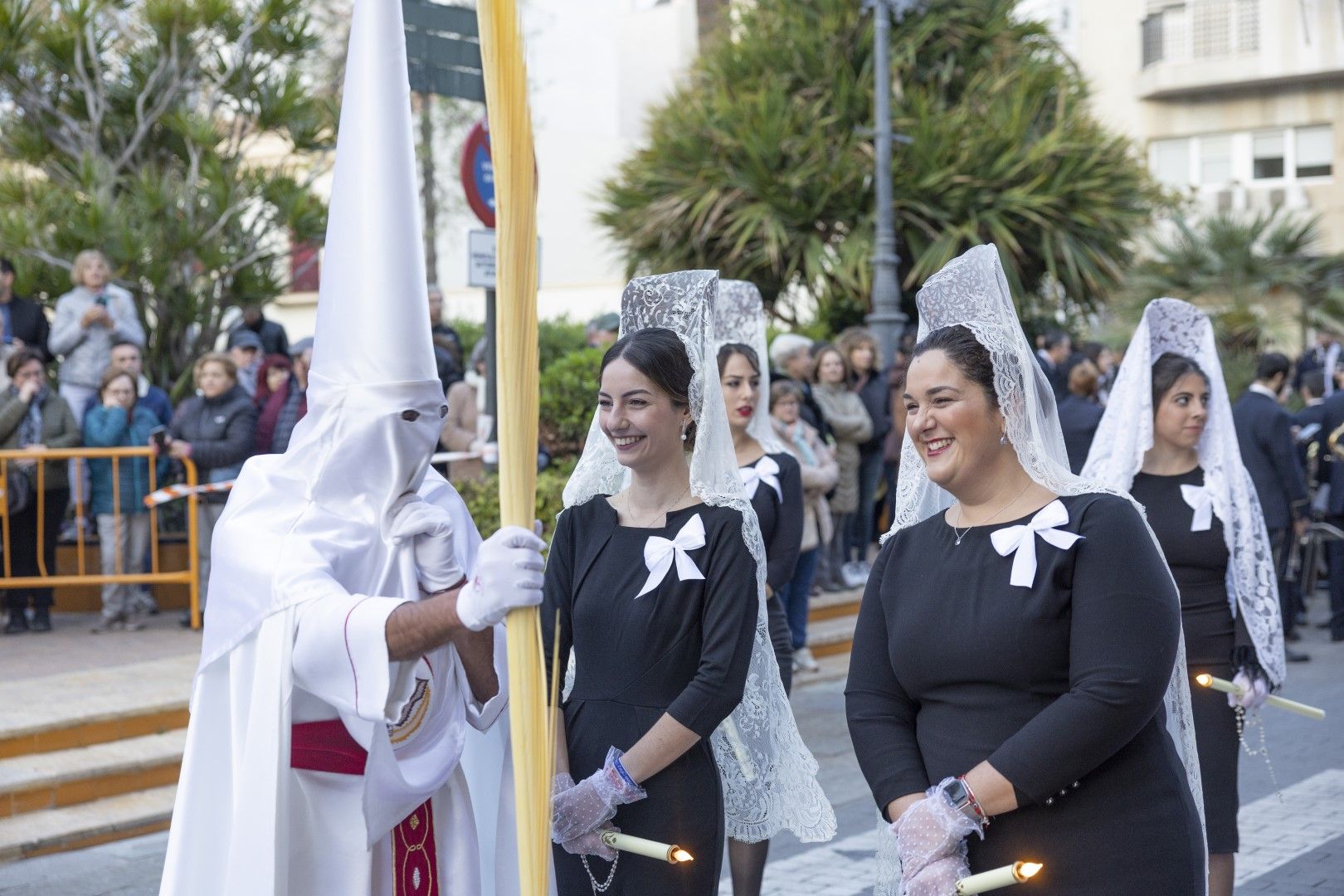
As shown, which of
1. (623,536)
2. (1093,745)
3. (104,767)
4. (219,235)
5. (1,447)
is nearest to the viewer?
(1093,745)

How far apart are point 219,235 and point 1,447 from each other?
127 inches

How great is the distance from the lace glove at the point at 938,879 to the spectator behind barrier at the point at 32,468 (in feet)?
26.1

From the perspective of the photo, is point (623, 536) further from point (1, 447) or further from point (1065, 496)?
point (1, 447)

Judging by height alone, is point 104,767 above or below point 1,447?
below

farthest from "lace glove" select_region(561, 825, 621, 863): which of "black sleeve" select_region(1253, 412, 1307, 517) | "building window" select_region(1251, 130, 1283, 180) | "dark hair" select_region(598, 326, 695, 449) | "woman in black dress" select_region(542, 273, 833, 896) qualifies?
"building window" select_region(1251, 130, 1283, 180)

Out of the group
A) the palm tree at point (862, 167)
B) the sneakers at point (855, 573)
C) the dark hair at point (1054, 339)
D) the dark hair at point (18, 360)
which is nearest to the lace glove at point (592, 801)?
the dark hair at point (18, 360)

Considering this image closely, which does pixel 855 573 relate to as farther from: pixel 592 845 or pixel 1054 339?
pixel 592 845

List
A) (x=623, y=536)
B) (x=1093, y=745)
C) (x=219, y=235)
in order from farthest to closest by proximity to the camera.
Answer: (x=219, y=235) → (x=623, y=536) → (x=1093, y=745)

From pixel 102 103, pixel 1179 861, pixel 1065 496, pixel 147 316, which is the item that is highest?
pixel 102 103

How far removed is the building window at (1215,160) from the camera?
3198 centimetres

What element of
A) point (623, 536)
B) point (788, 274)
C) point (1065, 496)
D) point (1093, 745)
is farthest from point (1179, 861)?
point (788, 274)

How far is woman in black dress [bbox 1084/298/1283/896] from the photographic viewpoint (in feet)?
16.1

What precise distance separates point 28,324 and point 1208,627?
864 cm

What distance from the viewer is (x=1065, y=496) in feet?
9.45
